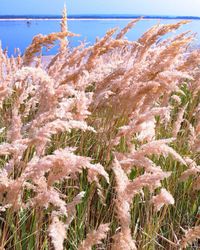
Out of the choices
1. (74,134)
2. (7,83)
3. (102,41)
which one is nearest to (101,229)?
(7,83)

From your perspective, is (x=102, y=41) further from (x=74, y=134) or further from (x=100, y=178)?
(x=100, y=178)

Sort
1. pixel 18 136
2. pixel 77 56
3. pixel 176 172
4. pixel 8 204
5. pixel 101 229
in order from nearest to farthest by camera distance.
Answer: pixel 101 229 < pixel 8 204 < pixel 18 136 < pixel 176 172 < pixel 77 56

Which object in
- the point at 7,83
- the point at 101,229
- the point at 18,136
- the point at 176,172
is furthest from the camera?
the point at 176,172

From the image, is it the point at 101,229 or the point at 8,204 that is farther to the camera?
the point at 8,204

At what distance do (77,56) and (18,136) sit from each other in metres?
0.93

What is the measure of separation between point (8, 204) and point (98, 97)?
0.95 metres

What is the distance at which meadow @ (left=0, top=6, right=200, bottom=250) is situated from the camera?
1.28 meters

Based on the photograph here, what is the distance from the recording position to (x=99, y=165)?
1311 mm

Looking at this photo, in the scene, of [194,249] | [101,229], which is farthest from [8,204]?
[194,249]

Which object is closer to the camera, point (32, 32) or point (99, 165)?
point (99, 165)

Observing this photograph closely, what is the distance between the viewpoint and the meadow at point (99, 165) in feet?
4.20

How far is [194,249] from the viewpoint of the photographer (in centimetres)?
196

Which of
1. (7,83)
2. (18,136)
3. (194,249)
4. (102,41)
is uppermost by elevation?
(102,41)

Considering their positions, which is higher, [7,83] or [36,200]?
[7,83]
